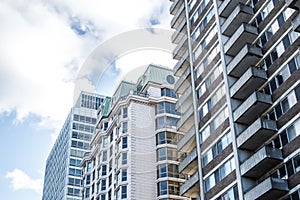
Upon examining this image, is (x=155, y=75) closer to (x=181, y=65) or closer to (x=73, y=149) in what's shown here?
(x=181, y=65)

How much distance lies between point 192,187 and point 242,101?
11.5 meters

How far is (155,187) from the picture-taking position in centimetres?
6544

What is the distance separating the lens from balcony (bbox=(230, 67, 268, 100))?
139ft

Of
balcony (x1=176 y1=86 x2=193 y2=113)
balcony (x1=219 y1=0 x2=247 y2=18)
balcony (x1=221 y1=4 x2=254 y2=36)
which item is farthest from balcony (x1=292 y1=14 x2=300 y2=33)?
balcony (x1=176 y1=86 x2=193 y2=113)

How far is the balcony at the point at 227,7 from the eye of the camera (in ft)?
167

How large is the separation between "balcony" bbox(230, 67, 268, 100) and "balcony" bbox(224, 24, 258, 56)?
4.47 m

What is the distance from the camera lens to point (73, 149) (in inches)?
4702

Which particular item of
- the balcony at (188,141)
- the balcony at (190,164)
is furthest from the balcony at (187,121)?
the balcony at (190,164)

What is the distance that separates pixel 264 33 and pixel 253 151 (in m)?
11.3

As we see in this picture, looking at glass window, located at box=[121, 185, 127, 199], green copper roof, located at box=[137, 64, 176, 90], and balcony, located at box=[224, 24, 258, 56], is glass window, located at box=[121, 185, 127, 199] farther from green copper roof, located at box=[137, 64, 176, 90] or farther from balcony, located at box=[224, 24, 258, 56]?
balcony, located at box=[224, 24, 258, 56]

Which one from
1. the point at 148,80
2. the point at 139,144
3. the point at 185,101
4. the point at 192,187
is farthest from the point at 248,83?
the point at 148,80

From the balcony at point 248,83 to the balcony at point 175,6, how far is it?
909 inches

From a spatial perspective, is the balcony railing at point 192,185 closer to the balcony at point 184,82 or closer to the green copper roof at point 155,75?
the balcony at point 184,82

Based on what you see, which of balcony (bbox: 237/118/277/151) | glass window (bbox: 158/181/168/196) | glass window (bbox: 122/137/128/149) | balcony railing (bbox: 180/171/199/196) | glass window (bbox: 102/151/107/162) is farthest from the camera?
glass window (bbox: 102/151/107/162)
